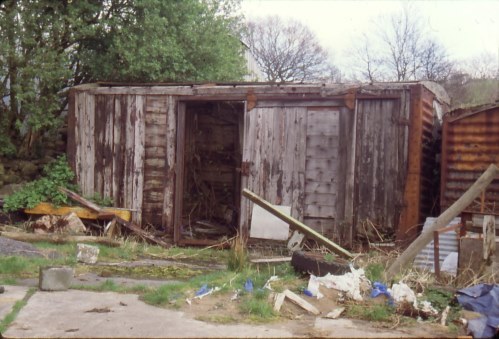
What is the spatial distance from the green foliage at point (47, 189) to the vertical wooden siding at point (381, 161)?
5.73 metres

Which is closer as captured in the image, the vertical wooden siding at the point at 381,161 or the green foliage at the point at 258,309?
the green foliage at the point at 258,309

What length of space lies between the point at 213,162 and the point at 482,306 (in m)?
9.82

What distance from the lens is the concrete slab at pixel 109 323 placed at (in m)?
4.43

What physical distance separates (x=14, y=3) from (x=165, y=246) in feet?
19.0

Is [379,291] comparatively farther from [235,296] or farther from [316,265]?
[235,296]

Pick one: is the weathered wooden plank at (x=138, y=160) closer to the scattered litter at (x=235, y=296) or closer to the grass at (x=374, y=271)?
the grass at (x=374, y=271)

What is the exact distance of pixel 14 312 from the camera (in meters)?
4.96

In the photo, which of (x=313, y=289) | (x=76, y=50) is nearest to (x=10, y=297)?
(x=313, y=289)

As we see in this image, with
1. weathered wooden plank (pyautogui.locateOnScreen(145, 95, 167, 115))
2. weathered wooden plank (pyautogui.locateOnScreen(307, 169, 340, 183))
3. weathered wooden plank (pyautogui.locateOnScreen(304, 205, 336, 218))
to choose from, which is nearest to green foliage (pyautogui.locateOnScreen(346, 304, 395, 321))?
weathered wooden plank (pyautogui.locateOnScreen(304, 205, 336, 218))

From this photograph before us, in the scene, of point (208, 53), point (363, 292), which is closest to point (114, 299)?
point (363, 292)

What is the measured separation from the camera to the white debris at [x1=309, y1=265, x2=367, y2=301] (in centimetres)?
559

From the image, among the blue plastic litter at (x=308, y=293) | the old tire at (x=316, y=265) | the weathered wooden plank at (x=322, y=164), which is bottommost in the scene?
the blue plastic litter at (x=308, y=293)

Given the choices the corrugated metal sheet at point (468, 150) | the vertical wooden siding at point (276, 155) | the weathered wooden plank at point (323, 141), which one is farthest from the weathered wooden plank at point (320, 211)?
the corrugated metal sheet at point (468, 150)

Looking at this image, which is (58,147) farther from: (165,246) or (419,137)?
(419,137)
